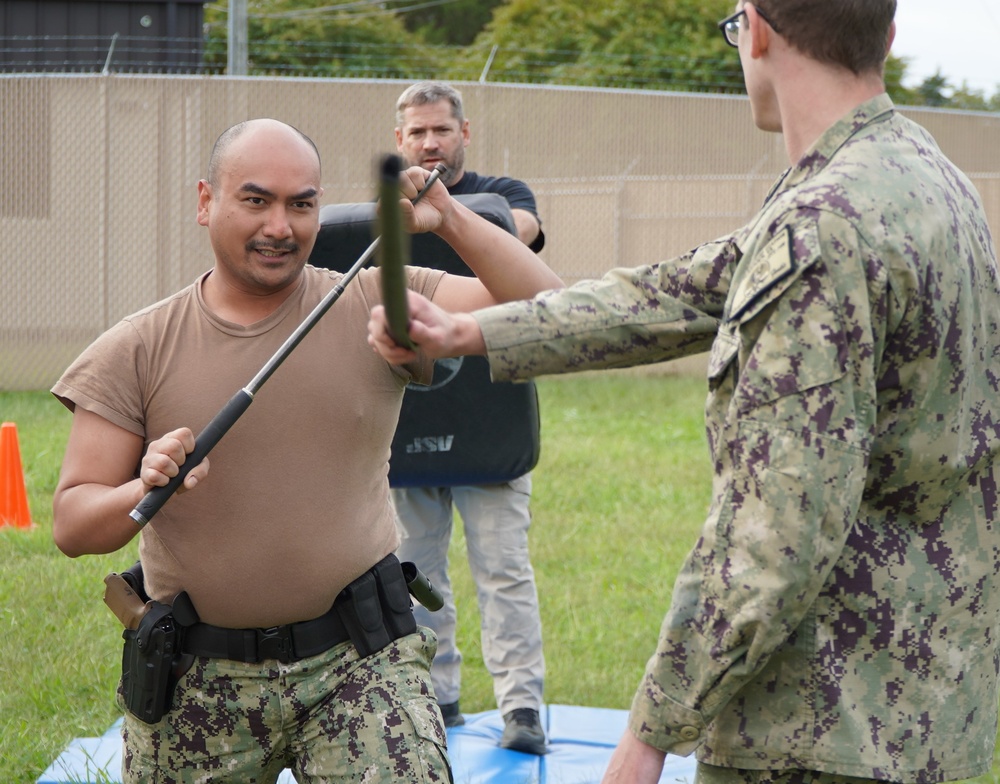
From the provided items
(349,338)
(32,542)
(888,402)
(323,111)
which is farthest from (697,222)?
(888,402)

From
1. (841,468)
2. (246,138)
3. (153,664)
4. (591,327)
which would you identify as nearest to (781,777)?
(841,468)

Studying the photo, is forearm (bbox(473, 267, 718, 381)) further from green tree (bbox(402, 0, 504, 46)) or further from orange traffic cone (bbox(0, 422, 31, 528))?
green tree (bbox(402, 0, 504, 46))

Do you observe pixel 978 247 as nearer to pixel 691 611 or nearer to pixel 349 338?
pixel 691 611

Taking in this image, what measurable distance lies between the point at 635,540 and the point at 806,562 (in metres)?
5.83

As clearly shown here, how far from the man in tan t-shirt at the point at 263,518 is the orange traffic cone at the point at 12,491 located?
4.94 meters

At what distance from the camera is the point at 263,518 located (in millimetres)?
2951

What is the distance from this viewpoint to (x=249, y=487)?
2.95 meters

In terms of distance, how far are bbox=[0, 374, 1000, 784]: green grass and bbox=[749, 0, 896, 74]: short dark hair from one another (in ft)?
10.1

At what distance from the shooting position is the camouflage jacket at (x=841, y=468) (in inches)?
74.2

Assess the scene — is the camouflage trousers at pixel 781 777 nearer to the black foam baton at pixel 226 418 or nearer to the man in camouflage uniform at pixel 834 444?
the man in camouflage uniform at pixel 834 444

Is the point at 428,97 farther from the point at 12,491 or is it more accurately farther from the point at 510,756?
the point at 12,491

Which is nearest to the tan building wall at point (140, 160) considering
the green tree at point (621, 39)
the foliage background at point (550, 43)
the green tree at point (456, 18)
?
the foliage background at point (550, 43)

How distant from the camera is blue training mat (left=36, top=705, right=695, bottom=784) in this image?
4.45 metres

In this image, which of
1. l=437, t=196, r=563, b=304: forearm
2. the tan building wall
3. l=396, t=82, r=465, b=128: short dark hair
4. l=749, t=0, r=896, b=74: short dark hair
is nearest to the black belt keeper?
l=437, t=196, r=563, b=304: forearm
